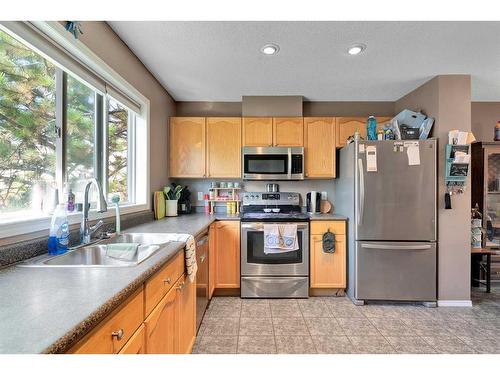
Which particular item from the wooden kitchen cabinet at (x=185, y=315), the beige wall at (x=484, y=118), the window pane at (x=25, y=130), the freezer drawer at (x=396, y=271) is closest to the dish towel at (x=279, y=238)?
the freezer drawer at (x=396, y=271)

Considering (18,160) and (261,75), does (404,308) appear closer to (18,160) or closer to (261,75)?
(261,75)

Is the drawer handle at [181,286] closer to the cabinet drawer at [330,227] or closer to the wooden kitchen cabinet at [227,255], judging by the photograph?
the wooden kitchen cabinet at [227,255]

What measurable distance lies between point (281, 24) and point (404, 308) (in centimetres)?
280

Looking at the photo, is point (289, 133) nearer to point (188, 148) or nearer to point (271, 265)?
point (188, 148)

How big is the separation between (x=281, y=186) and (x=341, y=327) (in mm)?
1757

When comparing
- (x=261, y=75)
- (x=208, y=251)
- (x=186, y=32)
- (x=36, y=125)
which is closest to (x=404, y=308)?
(x=208, y=251)

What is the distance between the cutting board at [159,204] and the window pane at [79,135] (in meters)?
0.83

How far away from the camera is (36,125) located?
1.32 metres

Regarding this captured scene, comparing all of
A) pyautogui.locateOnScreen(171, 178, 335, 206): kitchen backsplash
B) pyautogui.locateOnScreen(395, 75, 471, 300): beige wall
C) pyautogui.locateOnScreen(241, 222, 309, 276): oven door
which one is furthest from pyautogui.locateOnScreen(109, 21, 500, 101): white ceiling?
pyautogui.locateOnScreen(241, 222, 309, 276): oven door

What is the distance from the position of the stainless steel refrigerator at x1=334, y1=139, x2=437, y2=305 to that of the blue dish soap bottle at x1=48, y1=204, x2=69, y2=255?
Result: 93.5 inches

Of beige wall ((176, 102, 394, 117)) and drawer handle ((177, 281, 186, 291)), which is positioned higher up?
beige wall ((176, 102, 394, 117))

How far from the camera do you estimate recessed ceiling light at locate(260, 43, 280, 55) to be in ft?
6.42

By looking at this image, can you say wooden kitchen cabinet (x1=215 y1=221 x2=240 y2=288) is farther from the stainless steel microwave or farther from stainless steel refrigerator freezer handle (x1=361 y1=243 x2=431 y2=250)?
stainless steel refrigerator freezer handle (x1=361 y1=243 x2=431 y2=250)

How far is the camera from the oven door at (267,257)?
266cm
